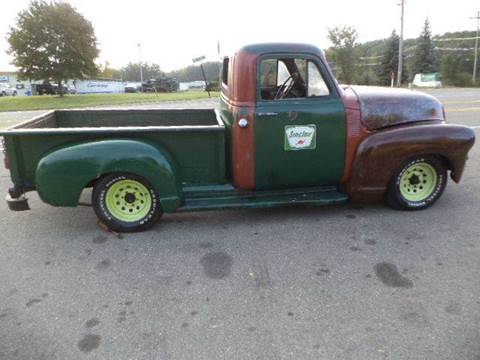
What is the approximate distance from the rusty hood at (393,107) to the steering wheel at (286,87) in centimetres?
73

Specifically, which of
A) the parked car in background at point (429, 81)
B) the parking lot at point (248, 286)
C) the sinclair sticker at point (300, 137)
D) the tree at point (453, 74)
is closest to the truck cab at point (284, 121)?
the sinclair sticker at point (300, 137)

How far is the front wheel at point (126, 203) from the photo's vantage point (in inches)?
156

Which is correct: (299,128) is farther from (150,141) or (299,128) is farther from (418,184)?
(418,184)

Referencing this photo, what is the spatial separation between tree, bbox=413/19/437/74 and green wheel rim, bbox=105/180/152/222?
56.7 metres

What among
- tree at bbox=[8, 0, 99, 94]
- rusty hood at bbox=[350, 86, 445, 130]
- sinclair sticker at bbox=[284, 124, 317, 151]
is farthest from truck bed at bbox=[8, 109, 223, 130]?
tree at bbox=[8, 0, 99, 94]

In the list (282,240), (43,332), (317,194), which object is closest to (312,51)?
(317,194)

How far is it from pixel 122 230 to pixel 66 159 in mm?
905

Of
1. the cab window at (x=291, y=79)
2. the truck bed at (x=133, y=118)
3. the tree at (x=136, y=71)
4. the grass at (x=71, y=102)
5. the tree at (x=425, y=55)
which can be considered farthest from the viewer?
the tree at (x=136, y=71)

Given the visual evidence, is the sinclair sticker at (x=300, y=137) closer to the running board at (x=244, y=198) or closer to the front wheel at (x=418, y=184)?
the running board at (x=244, y=198)

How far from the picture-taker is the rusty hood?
4250 millimetres

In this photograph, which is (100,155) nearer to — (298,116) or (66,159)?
(66,159)

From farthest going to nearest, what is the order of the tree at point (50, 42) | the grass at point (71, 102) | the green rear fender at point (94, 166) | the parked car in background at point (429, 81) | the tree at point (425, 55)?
1. the tree at point (425, 55)
2. the parked car in background at point (429, 81)
3. the tree at point (50, 42)
4. the grass at point (71, 102)
5. the green rear fender at point (94, 166)

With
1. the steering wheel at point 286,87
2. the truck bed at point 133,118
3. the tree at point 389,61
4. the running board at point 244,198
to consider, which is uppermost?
the tree at point 389,61

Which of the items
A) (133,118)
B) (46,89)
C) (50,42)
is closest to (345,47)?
(50,42)
